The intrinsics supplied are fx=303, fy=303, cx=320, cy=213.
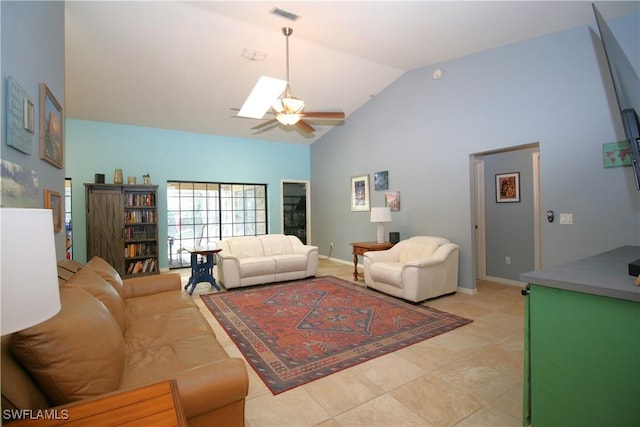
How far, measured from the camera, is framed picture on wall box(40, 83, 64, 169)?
219 centimetres

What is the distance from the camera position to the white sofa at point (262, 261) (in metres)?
4.60

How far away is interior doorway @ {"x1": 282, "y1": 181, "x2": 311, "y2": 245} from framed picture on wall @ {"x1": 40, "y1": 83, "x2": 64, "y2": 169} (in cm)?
509

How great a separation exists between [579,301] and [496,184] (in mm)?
4067

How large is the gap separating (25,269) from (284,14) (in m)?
3.45

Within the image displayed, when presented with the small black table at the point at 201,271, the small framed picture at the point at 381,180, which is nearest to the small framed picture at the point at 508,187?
the small framed picture at the point at 381,180

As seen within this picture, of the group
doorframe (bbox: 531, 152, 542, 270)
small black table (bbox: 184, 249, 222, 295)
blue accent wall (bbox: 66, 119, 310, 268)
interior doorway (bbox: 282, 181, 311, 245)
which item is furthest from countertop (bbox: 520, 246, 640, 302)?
interior doorway (bbox: 282, 181, 311, 245)

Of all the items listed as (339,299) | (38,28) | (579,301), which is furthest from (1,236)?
(339,299)

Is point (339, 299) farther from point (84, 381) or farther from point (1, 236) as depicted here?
point (1, 236)

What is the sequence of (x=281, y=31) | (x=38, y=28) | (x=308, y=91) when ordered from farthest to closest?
1. (x=308, y=91)
2. (x=281, y=31)
3. (x=38, y=28)

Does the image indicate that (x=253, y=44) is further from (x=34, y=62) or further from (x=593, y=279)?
(x=593, y=279)

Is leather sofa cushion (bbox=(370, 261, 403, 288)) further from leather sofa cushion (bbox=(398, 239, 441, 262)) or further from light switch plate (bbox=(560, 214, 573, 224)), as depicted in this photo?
light switch plate (bbox=(560, 214, 573, 224))

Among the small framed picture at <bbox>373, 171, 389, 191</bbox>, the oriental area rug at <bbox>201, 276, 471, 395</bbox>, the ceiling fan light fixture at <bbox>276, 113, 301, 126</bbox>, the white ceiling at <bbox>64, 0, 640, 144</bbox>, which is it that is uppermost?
the white ceiling at <bbox>64, 0, 640, 144</bbox>

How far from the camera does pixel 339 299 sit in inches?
158

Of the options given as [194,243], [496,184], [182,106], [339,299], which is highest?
[182,106]
